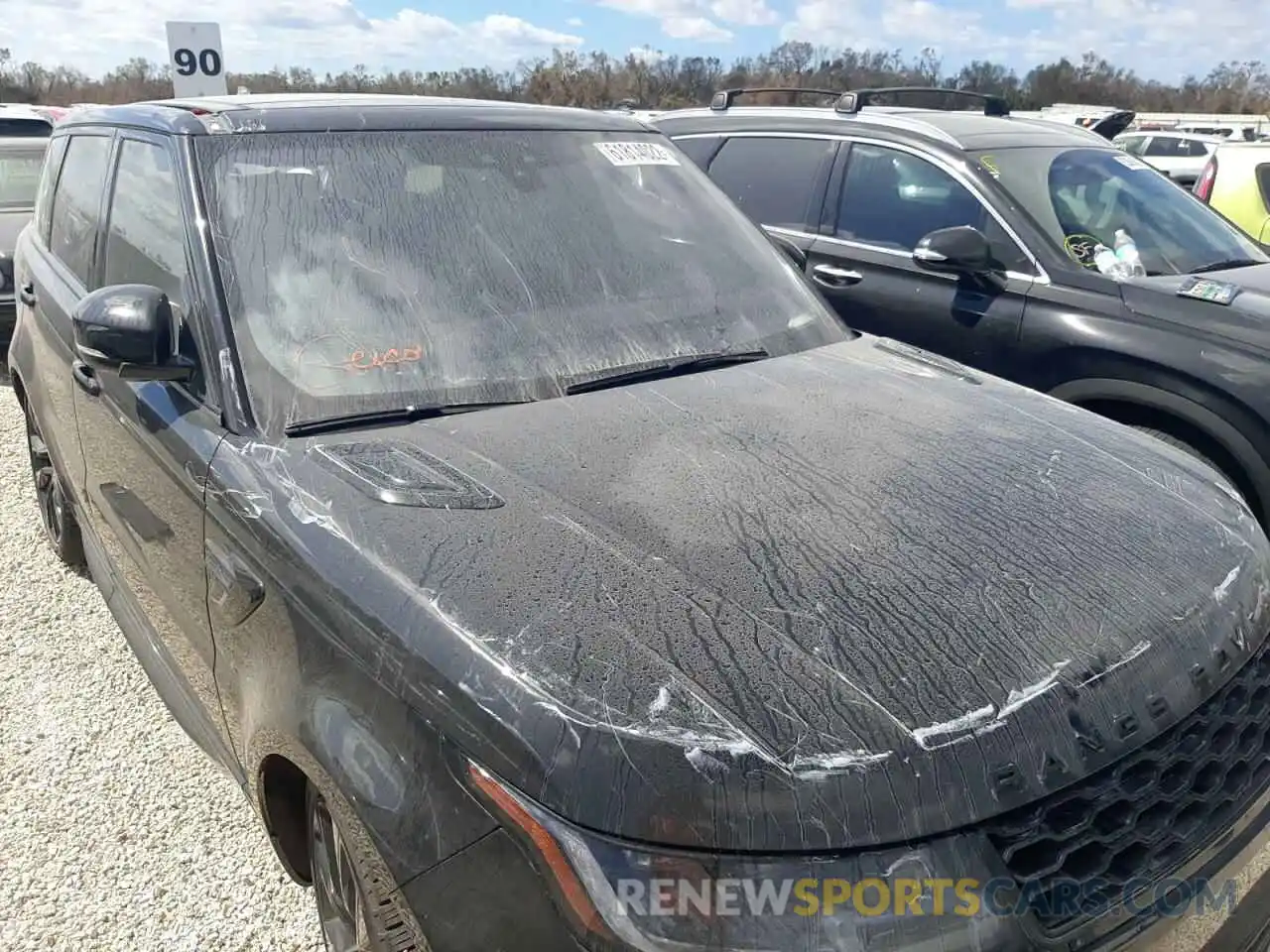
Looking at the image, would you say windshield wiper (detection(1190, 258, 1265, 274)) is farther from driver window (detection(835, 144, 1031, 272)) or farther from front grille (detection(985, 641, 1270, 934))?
front grille (detection(985, 641, 1270, 934))

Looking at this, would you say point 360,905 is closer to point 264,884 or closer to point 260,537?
point 260,537

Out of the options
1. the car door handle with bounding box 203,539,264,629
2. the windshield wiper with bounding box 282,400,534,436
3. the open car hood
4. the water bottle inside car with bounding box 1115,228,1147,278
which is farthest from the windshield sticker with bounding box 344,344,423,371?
the open car hood

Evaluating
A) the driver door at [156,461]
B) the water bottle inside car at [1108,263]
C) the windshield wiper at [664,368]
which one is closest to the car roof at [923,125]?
the water bottle inside car at [1108,263]

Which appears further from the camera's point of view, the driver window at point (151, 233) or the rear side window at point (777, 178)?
the rear side window at point (777, 178)

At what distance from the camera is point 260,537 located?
1882 millimetres

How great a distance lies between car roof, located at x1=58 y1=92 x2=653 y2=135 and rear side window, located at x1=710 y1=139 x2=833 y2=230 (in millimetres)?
2114

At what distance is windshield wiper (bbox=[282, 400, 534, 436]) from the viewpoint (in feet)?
6.75

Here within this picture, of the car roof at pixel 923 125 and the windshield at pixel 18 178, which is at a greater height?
the car roof at pixel 923 125

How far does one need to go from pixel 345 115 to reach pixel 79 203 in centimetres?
131

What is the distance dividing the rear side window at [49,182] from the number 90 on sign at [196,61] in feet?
17.9

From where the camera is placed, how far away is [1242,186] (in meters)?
7.66

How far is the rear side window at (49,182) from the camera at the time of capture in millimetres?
3791

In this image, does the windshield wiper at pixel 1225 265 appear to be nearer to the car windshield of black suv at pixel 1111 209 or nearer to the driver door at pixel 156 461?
the car windshield of black suv at pixel 1111 209

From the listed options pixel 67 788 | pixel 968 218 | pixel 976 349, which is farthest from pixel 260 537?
pixel 968 218
